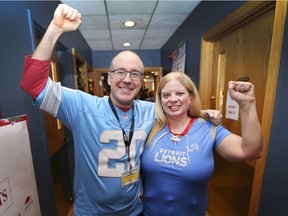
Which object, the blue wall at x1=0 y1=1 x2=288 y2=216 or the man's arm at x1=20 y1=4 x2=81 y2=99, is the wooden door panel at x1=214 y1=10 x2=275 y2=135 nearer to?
the blue wall at x1=0 y1=1 x2=288 y2=216

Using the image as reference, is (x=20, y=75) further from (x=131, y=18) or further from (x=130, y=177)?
(x=131, y=18)

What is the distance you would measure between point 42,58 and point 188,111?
2.95 ft

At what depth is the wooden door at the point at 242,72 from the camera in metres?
1.20

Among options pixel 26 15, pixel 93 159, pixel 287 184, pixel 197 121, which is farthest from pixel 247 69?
pixel 26 15

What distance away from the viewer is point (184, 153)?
3.33 feet

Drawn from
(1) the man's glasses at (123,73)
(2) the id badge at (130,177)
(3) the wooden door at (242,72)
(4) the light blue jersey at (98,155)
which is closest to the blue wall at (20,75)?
(4) the light blue jersey at (98,155)

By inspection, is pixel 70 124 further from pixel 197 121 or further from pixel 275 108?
pixel 275 108

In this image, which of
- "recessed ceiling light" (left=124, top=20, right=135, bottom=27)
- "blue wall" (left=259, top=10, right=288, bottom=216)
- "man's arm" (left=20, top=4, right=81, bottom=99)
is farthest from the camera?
"recessed ceiling light" (left=124, top=20, right=135, bottom=27)

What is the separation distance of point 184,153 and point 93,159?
51 centimetres

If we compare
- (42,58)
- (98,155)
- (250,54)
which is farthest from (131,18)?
(98,155)

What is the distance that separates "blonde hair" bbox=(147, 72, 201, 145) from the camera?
1133mm

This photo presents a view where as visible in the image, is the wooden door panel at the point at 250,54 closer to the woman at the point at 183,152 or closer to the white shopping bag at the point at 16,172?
the woman at the point at 183,152

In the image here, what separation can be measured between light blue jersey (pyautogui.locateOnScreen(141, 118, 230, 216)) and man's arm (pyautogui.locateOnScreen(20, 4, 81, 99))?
69 cm

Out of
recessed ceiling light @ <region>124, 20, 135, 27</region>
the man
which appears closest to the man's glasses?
the man
